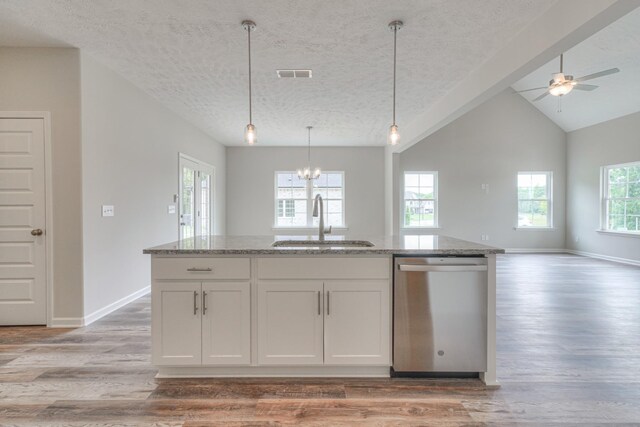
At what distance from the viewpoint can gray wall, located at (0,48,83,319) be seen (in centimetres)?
320

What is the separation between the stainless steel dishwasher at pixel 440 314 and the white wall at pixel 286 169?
19.4ft

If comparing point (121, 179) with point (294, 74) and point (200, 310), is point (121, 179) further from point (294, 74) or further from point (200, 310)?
point (200, 310)

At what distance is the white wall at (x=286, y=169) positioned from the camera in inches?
319

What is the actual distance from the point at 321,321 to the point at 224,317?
0.64 metres

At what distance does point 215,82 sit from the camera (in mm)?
4082

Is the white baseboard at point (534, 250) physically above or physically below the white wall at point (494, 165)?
below

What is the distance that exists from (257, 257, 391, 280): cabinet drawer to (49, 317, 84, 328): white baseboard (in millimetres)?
2249

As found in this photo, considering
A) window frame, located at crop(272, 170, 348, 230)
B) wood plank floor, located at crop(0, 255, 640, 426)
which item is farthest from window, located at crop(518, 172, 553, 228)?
wood plank floor, located at crop(0, 255, 640, 426)

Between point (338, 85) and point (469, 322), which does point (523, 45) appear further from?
point (469, 322)

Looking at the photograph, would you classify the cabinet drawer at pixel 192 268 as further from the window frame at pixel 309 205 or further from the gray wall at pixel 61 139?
the window frame at pixel 309 205

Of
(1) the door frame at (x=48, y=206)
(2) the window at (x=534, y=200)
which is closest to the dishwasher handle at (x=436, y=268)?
(1) the door frame at (x=48, y=206)

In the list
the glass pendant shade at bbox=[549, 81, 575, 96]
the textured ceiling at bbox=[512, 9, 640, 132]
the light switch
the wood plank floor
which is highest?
the textured ceiling at bbox=[512, 9, 640, 132]

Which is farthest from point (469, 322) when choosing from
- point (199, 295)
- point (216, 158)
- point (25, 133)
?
point (216, 158)

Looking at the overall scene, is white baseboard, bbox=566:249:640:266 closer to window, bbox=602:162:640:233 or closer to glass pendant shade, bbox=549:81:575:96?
window, bbox=602:162:640:233
